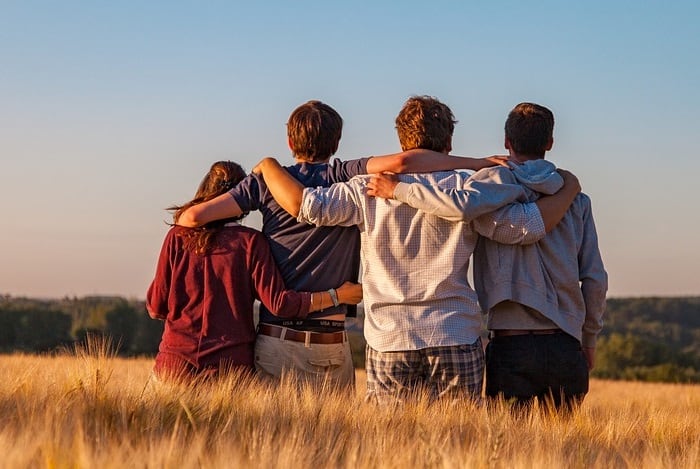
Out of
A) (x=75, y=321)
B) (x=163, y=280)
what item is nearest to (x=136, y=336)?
(x=75, y=321)

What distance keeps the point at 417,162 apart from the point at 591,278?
1391 mm

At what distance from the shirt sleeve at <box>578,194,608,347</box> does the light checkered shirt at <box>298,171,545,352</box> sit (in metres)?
0.63

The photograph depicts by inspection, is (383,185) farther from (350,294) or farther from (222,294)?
(222,294)

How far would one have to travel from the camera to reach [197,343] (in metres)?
6.41

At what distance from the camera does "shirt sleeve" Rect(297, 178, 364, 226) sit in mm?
6016

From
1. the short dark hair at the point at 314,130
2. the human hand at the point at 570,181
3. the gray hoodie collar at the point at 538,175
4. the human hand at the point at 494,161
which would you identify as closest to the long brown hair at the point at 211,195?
the short dark hair at the point at 314,130

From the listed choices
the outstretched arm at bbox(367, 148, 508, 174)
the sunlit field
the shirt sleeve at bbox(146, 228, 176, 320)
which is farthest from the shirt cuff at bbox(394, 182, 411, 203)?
the shirt sleeve at bbox(146, 228, 176, 320)

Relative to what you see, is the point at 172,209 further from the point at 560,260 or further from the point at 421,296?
the point at 560,260

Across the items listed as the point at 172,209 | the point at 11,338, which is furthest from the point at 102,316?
the point at 172,209

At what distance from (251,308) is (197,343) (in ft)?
1.33

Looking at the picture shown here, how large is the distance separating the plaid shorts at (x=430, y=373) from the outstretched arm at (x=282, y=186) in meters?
1.03

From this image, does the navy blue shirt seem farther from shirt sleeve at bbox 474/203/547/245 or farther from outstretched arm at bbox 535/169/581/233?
outstretched arm at bbox 535/169/581/233

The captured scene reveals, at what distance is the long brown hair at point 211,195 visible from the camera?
20.8 ft

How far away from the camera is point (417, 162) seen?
608cm
